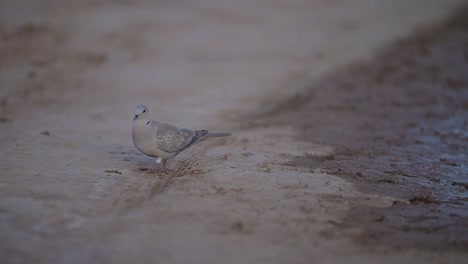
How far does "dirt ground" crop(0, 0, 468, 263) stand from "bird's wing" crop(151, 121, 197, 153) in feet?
1.08

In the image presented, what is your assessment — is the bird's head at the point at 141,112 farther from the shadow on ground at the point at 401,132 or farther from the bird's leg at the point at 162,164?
the shadow on ground at the point at 401,132

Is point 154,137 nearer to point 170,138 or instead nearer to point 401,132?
point 170,138

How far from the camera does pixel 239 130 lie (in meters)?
8.95

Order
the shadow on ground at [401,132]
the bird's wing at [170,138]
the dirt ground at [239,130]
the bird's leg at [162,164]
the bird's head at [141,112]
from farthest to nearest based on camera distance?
the bird's leg at [162,164], the bird's wing at [170,138], the bird's head at [141,112], the shadow on ground at [401,132], the dirt ground at [239,130]

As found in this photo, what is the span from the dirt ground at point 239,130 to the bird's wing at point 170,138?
328 millimetres

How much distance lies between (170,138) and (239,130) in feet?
9.67

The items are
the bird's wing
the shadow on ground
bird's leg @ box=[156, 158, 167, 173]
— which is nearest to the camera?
the shadow on ground

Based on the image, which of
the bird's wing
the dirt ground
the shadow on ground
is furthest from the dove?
the shadow on ground

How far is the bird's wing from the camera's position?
6.04 m

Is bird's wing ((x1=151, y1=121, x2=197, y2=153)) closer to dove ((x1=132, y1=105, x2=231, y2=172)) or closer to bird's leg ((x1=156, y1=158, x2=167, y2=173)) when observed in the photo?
dove ((x1=132, y1=105, x2=231, y2=172))

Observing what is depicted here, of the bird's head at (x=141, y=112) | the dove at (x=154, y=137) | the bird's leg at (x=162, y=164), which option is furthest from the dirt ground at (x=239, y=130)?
the bird's head at (x=141, y=112)

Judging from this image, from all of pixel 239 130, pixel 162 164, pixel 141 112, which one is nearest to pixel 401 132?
pixel 239 130

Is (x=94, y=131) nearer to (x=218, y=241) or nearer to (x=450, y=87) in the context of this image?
(x=218, y=241)

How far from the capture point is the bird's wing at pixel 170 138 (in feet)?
19.8
